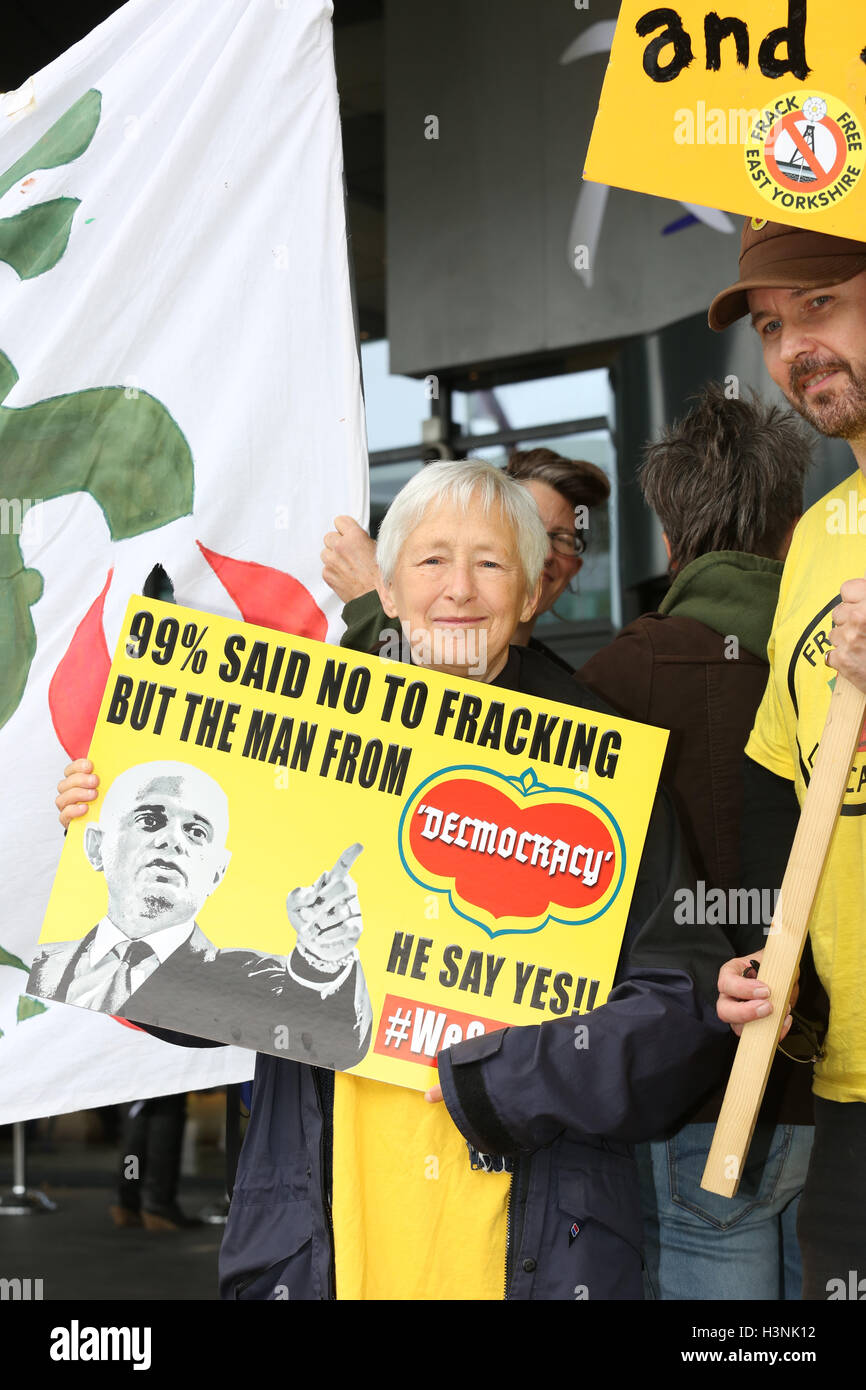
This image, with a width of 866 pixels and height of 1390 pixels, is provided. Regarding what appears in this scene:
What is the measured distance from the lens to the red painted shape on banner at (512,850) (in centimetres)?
184

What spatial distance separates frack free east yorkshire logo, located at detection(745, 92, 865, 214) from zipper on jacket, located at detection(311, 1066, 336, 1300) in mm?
1215

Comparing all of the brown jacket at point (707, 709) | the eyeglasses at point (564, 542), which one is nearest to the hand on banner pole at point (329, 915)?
the brown jacket at point (707, 709)

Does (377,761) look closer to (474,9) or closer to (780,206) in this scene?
(780,206)

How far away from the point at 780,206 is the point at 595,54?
533cm

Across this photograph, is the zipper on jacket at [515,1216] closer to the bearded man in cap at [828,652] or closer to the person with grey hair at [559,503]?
the bearded man in cap at [828,652]

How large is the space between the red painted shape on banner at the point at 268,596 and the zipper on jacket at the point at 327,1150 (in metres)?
0.92

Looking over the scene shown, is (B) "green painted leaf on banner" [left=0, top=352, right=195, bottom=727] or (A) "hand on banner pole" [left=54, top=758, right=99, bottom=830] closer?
(A) "hand on banner pole" [left=54, top=758, right=99, bottom=830]

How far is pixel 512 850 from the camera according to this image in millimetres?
1871

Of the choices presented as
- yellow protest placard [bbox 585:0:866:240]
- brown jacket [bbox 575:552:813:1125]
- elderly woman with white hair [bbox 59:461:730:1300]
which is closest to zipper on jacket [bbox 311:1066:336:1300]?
elderly woman with white hair [bbox 59:461:730:1300]

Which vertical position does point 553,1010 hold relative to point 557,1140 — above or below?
above

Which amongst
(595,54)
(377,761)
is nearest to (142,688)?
(377,761)

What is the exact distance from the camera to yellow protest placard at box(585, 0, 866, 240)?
1.77 m

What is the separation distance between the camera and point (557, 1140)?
1825mm

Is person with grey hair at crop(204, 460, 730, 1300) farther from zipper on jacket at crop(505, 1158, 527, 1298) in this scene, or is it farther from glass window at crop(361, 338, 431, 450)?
glass window at crop(361, 338, 431, 450)
